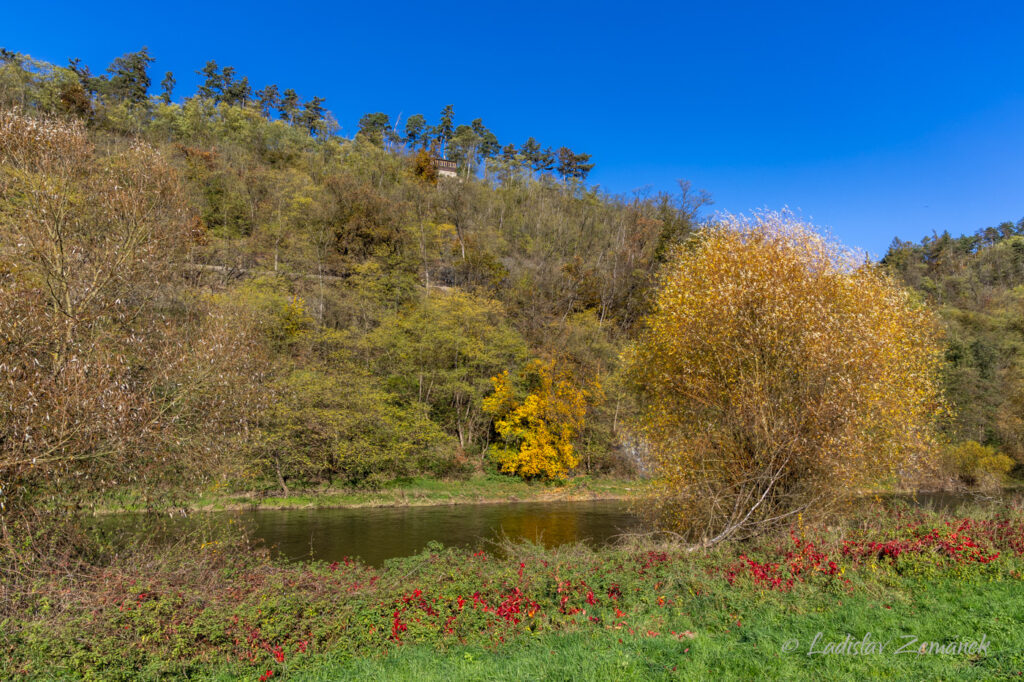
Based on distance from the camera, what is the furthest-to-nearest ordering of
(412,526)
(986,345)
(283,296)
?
(986,345) → (283,296) → (412,526)

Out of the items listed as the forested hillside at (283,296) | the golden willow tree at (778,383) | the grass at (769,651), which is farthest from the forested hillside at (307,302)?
the golden willow tree at (778,383)

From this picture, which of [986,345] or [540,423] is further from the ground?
[986,345]

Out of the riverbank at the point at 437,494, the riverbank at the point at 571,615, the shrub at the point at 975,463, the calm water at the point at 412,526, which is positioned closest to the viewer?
the riverbank at the point at 571,615

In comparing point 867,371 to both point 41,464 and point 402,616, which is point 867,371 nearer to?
point 402,616

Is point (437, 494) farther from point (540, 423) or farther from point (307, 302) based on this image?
point (307, 302)

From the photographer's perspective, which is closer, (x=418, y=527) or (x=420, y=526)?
(x=418, y=527)

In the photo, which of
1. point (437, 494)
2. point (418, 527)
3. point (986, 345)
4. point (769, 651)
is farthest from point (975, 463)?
point (769, 651)

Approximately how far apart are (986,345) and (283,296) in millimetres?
57180

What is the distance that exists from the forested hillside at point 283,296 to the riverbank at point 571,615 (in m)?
3.07

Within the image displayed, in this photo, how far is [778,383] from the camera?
14000 mm

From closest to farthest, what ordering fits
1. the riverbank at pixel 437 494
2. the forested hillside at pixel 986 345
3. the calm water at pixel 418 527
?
the calm water at pixel 418 527, the riverbank at pixel 437 494, the forested hillside at pixel 986 345

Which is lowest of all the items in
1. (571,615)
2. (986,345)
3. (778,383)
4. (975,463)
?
(975,463)

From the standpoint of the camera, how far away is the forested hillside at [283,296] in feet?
35.0

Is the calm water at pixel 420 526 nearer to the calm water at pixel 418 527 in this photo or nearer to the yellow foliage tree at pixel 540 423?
the calm water at pixel 418 527
